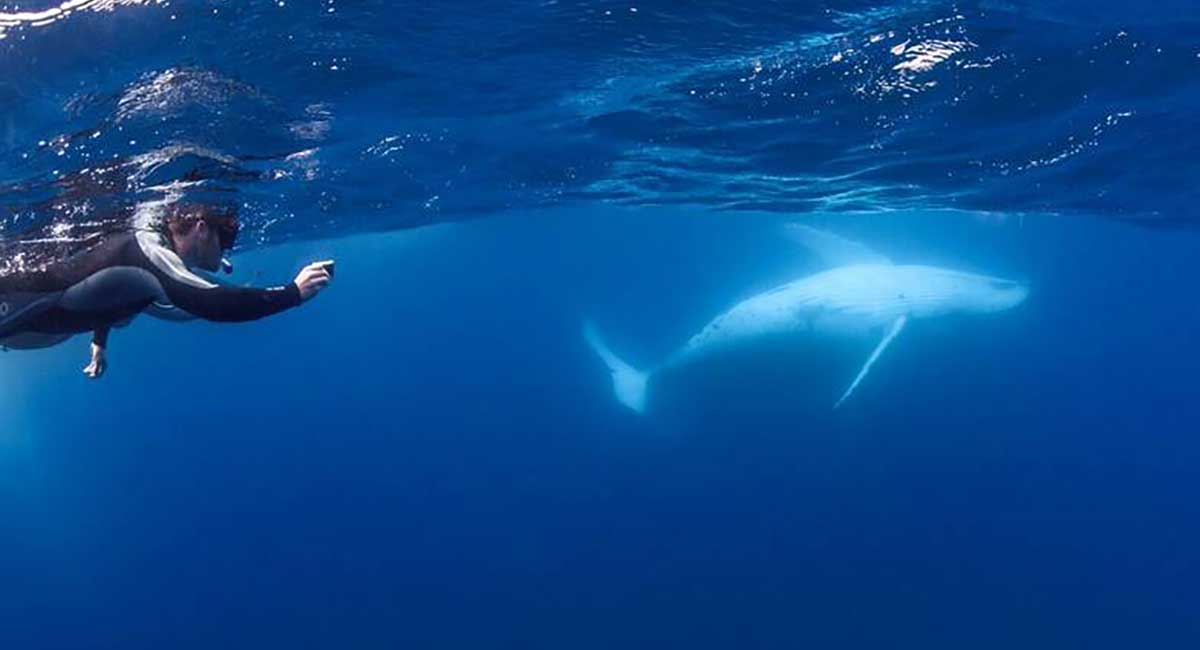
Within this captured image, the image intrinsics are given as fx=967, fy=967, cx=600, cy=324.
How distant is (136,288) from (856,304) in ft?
76.2

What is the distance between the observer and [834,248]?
36.3 metres

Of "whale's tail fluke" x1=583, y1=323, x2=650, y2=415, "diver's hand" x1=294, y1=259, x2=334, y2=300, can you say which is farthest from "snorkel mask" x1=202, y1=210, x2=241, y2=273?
"whale's tail fluke" x1=583, y1=323, x2=650, y2=415

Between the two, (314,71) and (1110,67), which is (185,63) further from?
(1110,67)

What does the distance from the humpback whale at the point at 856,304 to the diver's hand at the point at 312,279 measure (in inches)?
835

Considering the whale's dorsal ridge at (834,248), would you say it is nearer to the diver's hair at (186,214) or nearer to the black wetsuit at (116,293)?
the diver's hair at (186,214)

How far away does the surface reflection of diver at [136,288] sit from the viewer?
6312 mm

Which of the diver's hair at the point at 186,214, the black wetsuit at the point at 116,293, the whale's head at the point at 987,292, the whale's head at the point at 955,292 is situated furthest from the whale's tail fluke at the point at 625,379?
the black wetsuit at the point at 116,293

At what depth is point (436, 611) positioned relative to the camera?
46.9 m

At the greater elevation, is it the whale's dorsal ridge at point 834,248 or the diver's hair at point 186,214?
the diver's hair at point 186,214

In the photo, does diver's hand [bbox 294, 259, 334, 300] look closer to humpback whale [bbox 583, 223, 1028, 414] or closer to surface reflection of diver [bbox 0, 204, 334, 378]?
surface reflection of diver [bbox 0, 204, 334, 378]

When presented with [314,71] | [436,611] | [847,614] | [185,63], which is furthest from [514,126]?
[436,611]

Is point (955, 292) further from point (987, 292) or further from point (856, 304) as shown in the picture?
point (856, 304)

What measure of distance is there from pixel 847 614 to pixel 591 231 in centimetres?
2202

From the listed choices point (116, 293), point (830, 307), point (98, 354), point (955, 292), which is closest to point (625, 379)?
point (830, 307)
